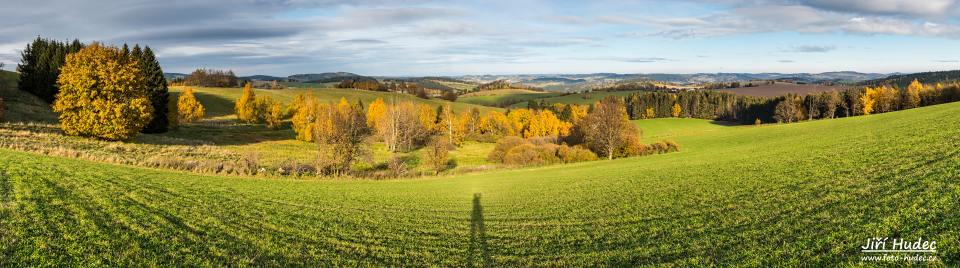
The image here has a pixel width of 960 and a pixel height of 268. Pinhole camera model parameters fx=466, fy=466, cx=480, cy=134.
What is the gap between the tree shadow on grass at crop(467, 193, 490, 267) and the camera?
12.8 m

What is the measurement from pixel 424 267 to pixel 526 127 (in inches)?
4408

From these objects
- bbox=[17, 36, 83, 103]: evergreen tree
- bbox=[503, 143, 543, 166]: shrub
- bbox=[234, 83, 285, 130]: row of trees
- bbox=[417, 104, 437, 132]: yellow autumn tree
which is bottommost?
bbox=[503, 143, 543, 166]: shrub

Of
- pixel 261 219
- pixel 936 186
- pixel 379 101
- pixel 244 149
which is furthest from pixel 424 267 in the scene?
pixel 379 101

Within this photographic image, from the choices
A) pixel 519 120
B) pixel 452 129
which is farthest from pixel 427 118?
pixel 519 120

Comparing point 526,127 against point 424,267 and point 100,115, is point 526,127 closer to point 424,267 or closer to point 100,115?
point 100,115

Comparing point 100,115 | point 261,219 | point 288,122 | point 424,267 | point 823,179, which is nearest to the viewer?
point 424,267

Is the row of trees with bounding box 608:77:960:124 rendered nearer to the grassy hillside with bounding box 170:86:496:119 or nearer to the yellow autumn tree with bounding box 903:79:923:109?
the yellow autumn tree with bounding box 903:79:923:109

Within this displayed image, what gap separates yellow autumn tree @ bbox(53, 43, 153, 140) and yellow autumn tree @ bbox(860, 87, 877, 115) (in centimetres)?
13954

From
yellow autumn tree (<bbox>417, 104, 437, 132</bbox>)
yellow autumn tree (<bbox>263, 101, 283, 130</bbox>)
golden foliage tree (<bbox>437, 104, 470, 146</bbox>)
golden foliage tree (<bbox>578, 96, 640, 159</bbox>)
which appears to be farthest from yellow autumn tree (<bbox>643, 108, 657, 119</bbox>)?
yellow autumn tree (<bbox>263, 101, 283, 130</bbox>)

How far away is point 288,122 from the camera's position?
10494 centimetres

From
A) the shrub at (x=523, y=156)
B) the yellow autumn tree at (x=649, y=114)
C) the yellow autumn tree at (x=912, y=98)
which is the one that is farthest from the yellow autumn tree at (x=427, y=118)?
the yellow autumn tree at (x=912, y=98)

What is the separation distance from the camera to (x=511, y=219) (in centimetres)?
1861

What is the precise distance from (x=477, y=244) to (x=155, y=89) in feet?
201

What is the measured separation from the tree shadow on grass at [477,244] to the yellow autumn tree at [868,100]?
420 feet
